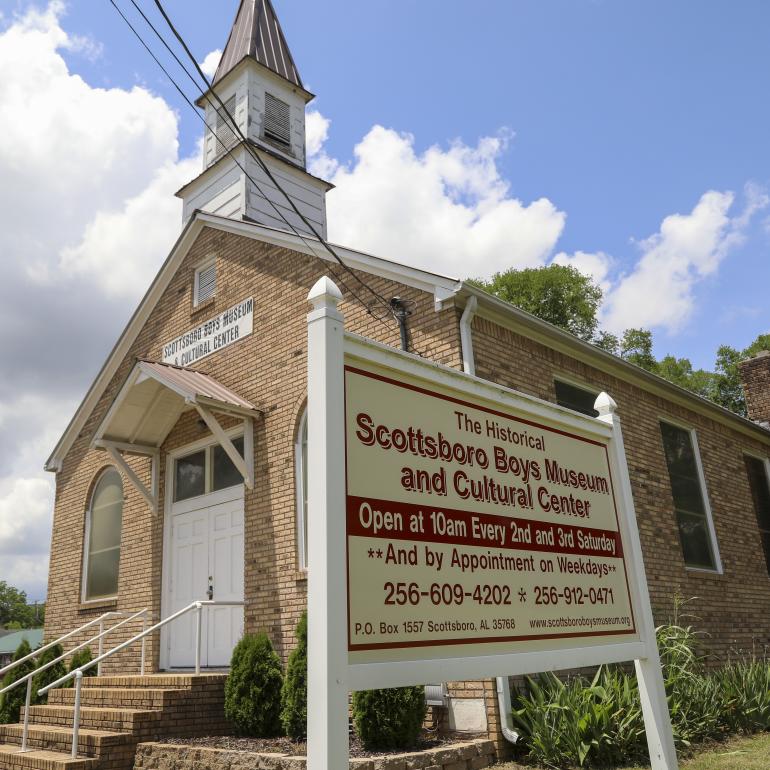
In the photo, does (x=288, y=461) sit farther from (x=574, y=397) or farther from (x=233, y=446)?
(x=574, y=397)

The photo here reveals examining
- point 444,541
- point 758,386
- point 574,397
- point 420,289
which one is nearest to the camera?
point 444,541

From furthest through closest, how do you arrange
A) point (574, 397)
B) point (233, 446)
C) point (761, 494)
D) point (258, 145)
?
point (258, 145), point (761, 494), point (574, 397), point (233, 446)

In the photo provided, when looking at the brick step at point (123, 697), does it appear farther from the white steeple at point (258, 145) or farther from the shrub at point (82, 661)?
the white steeple at point (258, 145)

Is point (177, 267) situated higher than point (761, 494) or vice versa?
point (177, 267)

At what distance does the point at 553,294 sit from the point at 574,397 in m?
21.9

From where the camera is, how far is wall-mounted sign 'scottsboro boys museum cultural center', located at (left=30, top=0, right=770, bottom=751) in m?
3.10

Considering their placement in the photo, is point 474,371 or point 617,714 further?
point 474,371

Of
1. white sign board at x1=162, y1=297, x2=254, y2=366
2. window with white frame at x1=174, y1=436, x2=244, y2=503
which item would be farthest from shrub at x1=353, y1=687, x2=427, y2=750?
white sign board at x1=162, y1=297, x2=254, y2=366

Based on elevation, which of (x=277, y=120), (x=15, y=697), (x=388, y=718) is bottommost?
(x=388, y=718)

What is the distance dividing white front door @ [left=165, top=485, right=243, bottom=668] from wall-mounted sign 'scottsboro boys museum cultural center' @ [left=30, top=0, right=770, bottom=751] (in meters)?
0.04

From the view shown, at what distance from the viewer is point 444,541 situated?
311 cm

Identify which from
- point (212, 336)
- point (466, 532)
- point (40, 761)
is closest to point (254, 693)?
point (40, 761)

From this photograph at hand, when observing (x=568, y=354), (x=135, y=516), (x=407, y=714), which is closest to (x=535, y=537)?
(x=407, y=714)

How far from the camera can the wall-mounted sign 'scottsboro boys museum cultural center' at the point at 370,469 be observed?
310 centimetres
